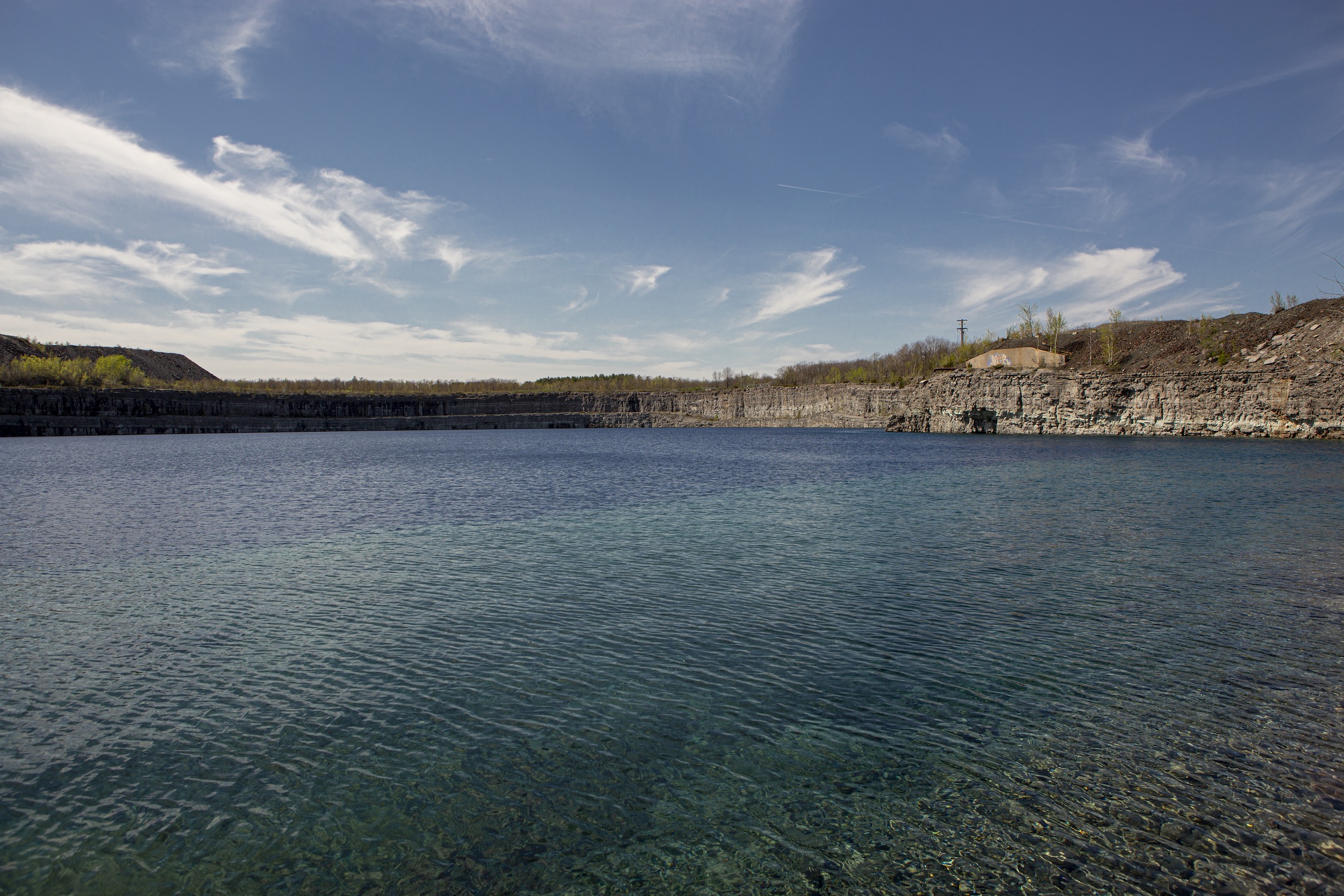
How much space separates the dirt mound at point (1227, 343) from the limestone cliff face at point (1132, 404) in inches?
68.4

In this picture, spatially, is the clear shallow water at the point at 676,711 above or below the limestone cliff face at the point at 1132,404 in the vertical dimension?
below

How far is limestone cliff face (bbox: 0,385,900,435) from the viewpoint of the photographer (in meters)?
85.1

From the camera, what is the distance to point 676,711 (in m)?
6.05

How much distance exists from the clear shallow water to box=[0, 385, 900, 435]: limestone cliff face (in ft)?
259

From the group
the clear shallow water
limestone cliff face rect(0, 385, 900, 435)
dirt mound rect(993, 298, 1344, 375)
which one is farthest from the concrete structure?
the clear shallow water

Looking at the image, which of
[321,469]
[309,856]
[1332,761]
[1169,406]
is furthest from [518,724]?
[1169,406]

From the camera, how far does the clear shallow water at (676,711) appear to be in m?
3.99

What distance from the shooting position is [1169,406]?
181 feet

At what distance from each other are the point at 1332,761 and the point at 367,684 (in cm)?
819

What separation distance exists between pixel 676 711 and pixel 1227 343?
76.2m

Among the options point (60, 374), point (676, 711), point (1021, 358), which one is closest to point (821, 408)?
point (1021, 358)

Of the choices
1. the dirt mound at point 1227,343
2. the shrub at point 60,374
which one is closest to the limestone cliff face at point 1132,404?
the dirt mound at point 1227,343

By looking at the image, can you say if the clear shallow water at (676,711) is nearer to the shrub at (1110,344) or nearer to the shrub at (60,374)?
the shrub at (1110,344)

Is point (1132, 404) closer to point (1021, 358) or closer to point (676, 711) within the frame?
point (1021, 358)
